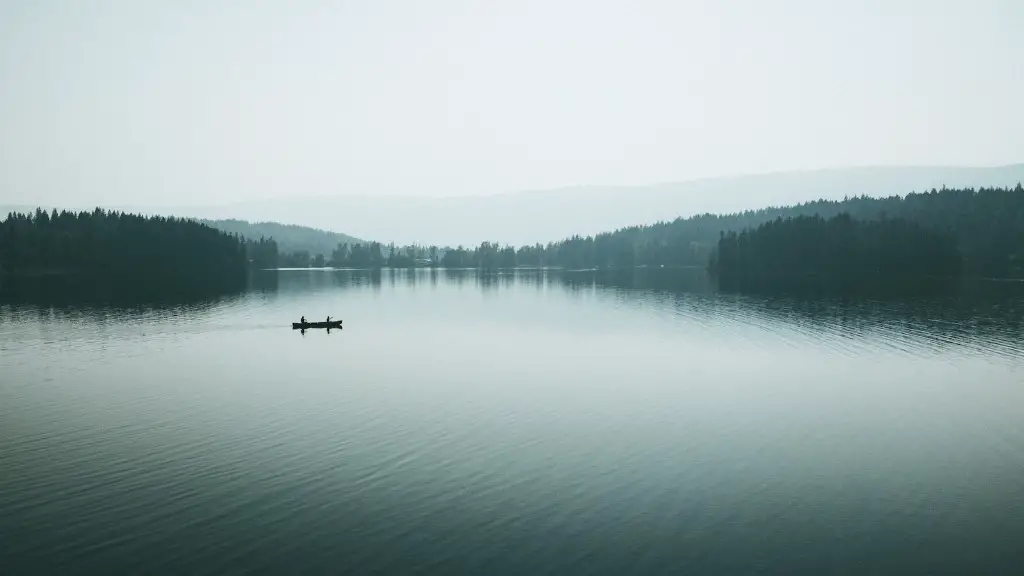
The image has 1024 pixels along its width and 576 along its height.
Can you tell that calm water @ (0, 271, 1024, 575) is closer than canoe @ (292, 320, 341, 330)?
Yes

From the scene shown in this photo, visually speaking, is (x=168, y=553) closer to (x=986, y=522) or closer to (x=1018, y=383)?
(x=986, y=522)

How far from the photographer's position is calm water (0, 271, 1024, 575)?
2541 cm

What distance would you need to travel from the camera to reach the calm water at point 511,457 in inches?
1000

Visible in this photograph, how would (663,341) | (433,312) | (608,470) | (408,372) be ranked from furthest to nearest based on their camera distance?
1. (433,312)
2. (663,341)
3. (408,372)
4. (608,470)

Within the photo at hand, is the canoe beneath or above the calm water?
above

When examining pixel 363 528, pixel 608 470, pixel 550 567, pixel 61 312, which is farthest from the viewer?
pixel 61 312

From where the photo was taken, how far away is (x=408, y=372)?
66000 mm

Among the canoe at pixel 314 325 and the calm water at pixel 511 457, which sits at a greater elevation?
the canoe at pixel 314 325

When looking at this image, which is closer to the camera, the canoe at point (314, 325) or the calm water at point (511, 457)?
the calm water at point (511, 457)

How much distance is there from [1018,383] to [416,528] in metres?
59.5

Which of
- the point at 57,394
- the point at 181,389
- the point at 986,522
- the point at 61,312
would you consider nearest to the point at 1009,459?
the point at 986,522

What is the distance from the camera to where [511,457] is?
3731cm

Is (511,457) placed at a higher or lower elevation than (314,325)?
lower

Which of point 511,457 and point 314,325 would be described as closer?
point 511,457
